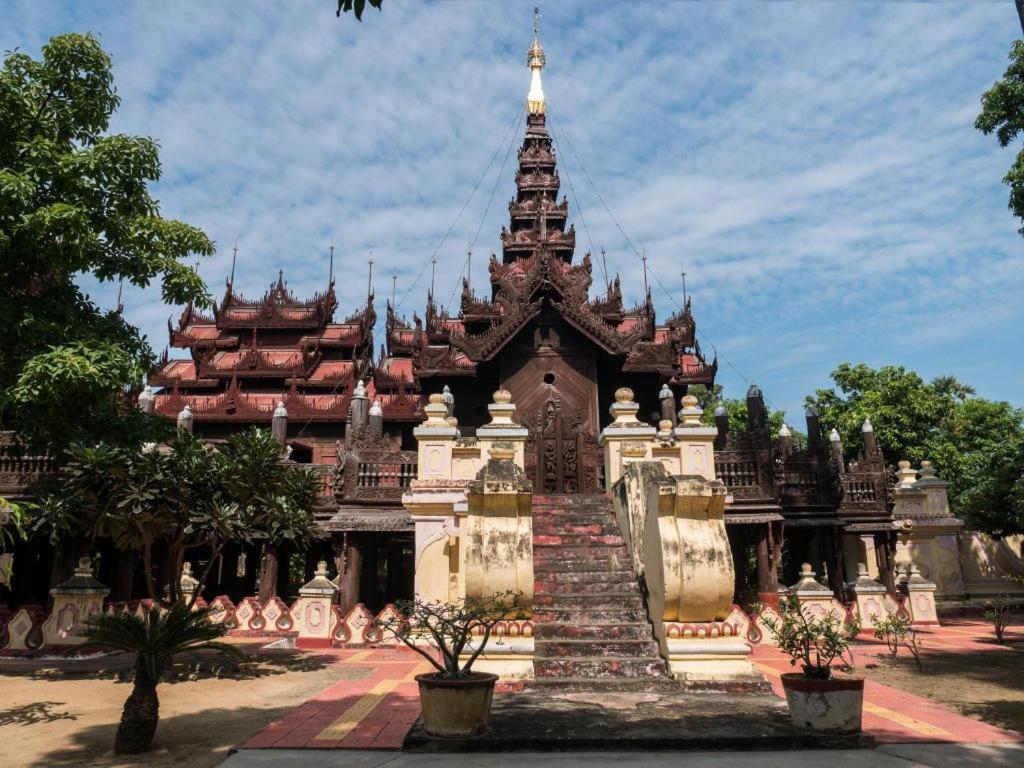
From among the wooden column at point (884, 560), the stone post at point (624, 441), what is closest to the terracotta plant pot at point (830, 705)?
the stone post at point (624, 441)

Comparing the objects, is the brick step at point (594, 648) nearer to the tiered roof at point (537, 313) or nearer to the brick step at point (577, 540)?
the brick step at point (577, 540)

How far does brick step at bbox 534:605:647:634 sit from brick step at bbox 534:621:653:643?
2.9 inches

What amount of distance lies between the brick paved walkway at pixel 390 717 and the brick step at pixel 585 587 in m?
2.00

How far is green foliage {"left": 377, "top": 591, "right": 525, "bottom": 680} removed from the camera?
19.8 feet

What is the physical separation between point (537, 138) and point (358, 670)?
1151 inches

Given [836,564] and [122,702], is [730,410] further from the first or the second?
[122,702]

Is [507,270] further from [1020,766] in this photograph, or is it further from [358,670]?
[1020,766]

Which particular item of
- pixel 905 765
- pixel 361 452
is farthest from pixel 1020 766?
pixel 361 452

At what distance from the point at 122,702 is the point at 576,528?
6309 mm

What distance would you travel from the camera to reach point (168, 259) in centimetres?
1120

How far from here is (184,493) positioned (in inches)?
386

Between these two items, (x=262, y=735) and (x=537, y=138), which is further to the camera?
(x=537, y=138)

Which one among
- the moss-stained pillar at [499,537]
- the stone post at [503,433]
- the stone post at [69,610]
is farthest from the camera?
the stone post at [503,433]

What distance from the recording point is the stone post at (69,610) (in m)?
12.4
